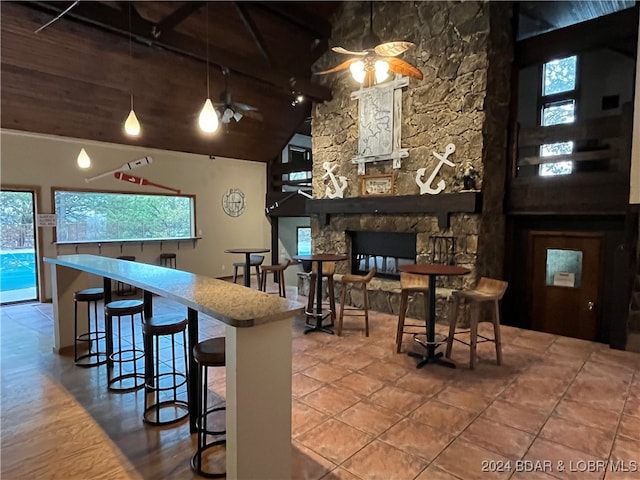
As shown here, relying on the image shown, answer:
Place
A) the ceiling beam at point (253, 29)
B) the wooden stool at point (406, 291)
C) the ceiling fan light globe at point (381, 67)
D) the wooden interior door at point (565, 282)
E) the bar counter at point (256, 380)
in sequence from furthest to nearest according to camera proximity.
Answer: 1. the ceiling beam at point (253, 29)
2. the wooden interior door at point (565, 282)
3. the wooden stool at point (406, 291)
4. the ceiling fan light globe at point (381, 67)
5. the bar counter at point (256, 380)

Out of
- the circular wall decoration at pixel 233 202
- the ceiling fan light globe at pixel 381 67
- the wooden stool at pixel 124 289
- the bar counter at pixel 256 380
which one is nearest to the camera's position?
the bar counter at pixel 256 380

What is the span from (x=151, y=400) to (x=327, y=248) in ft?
13.2

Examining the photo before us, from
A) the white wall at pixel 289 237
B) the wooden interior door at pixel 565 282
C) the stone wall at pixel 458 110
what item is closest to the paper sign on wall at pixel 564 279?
the wooden interior door at pixel 565 282

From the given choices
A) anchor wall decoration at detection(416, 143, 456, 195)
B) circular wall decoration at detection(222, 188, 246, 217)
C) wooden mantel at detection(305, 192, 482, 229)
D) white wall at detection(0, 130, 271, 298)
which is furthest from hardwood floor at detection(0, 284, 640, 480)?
circular wall decoration at detection(222, 188, 246, 217)

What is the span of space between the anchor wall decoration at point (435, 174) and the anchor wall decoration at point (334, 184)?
1359 millimetres

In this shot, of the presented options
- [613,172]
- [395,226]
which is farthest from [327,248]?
[613,172]

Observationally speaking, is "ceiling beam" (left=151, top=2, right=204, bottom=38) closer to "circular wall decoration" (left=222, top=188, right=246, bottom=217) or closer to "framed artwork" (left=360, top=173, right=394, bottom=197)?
"framed artwork" (left=360, top=173, right=394, bottom=197)

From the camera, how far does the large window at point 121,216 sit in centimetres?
632

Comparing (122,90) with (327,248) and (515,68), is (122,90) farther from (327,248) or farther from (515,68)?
(515,68)

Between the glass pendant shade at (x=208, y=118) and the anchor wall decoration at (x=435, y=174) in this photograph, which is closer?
the glass pendant shade at (x=208, y=118)

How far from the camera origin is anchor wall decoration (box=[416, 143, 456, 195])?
4.93 m

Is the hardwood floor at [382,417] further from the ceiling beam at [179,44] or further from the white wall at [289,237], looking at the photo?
the white wall at [289,237]

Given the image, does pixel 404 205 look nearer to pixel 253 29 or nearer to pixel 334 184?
pixel 334 184

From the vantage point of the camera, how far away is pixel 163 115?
6465mm
